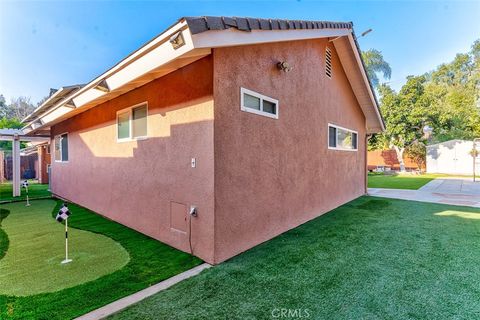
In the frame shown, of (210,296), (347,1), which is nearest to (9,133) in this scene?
(210,296)

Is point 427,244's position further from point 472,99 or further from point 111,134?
point 472,99

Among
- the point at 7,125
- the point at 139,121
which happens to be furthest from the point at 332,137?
the point at 7,125

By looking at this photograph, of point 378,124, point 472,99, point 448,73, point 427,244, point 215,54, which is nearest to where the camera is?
point 215,54

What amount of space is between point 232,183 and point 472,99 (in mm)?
40961

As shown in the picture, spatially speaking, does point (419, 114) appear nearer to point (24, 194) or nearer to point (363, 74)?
point (363, 74)

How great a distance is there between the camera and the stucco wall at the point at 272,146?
4.29 metres

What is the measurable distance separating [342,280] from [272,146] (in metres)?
2.93

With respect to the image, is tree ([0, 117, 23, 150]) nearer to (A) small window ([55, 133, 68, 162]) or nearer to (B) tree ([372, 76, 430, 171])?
(A) small window ([55, 133, 68, 162])

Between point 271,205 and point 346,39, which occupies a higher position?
point 346,39

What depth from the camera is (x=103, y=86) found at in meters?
5.59

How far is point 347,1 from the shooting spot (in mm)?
9547

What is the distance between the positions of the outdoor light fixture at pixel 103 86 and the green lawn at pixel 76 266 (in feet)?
11.4

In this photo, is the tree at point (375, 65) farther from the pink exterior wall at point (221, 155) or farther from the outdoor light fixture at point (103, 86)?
the outdoor light fixture at point (103, 86)

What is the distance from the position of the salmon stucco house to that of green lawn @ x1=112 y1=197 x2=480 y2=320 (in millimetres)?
691
